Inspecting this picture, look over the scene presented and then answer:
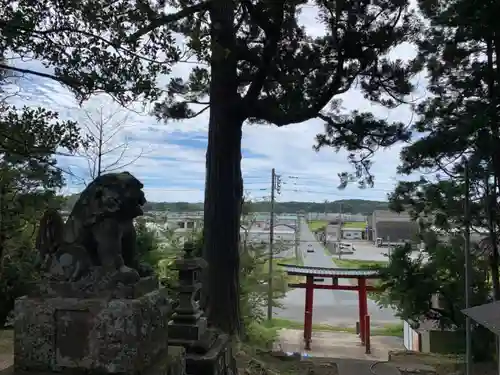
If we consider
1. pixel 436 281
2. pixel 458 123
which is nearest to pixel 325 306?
pixel 436 281

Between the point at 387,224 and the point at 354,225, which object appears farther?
the point at 354,225

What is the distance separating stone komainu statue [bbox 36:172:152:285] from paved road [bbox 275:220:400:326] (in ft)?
38.5

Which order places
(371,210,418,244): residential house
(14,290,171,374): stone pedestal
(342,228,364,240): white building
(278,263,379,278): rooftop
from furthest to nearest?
(342,228,364,240): white building < (371,210,418,244): residential house < (278,263,379,278): rooftop < (14,290,171,374): stone pedestal

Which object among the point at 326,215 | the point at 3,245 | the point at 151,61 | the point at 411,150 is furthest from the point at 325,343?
the point at 151,61

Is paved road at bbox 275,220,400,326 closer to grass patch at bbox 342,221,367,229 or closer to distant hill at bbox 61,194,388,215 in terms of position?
grass patch at bbox 342,221,367,229

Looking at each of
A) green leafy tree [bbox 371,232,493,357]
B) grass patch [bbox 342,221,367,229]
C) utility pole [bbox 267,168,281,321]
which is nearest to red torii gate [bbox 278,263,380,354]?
utility pole [bbox 267,168,281,321]

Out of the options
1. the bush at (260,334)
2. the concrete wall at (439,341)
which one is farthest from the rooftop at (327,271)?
the bush at (260,334)

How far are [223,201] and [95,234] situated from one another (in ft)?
10.2

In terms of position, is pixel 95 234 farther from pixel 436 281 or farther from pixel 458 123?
pixel 436 281

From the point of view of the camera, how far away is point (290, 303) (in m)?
16.0

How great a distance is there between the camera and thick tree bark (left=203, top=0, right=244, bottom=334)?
4859 mm

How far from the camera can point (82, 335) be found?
178 centimetres

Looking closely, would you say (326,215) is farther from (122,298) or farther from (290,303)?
(122,298)

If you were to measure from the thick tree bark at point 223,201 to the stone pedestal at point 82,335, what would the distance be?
3.05 m
